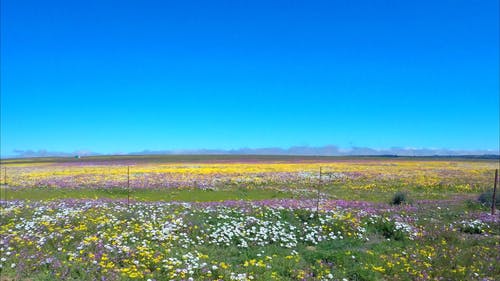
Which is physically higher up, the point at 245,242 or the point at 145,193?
the point at 145,193

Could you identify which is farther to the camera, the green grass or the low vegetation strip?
the green grass

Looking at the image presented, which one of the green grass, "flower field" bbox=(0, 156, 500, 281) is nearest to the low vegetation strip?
"flower field" bbox=(0, 156, 500, 281)

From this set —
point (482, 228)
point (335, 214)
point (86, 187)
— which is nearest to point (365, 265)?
point (335, 214)

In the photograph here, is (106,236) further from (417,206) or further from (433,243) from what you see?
(417,206)

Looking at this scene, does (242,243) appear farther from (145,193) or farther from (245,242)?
(145,193)

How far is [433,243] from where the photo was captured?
1359 cm

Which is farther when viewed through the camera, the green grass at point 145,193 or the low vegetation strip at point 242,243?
the green grass at point 145,193

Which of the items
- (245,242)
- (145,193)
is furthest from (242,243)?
(145,193)

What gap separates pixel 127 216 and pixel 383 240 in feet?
34.6

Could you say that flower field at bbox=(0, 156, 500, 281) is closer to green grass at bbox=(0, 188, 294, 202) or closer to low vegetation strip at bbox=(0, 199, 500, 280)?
low vegetation strip at bbox=(0, 199, 500, 280)

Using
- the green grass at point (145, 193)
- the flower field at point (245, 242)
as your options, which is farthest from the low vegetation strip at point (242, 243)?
the green grass at point (145, 193)

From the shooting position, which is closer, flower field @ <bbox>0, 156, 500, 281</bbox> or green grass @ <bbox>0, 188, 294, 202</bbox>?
flower field @ <bbox>0, 156, 500, 281</bbox>

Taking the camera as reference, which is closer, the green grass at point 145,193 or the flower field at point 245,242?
the flower field at point 245,242

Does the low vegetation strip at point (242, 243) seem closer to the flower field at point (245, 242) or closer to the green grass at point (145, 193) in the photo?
the flower field at point (245, 242)
